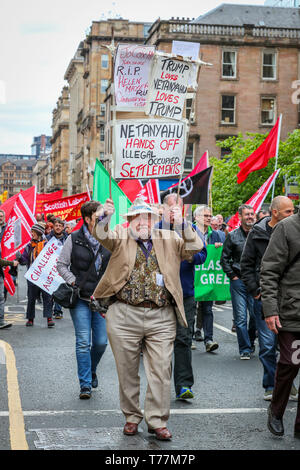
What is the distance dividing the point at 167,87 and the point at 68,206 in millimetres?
10549

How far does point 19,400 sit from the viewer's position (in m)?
7.15

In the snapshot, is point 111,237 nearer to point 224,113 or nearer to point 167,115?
point 167,115

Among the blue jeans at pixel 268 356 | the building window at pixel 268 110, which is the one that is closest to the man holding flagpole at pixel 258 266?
the blue jeans at pixel 268 356

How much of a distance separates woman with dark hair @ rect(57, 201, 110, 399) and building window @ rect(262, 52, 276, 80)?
147 ft

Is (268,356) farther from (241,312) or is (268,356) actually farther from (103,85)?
(103,85)

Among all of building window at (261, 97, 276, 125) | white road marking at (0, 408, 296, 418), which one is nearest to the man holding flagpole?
white road marking at (0, 408, 296, 418)

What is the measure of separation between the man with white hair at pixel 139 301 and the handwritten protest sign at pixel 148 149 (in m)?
1.54

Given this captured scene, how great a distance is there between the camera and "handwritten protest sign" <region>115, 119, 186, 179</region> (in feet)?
25.2

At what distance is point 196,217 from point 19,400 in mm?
2638

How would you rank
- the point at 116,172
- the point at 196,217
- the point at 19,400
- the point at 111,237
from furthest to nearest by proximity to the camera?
the point at 196,217 < the point at 116,172 < the point at 19,400 < the point at 111,237

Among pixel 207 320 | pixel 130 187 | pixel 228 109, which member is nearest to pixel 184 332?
pixel 207 320

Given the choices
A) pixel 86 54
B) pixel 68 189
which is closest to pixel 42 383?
pixel 86 54

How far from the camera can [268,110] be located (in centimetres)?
5044

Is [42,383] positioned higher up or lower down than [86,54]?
lower down
